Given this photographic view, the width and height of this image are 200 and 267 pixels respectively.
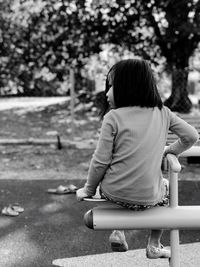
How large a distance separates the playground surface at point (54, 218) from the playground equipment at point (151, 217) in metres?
0.79

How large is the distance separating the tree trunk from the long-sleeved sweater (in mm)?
6165

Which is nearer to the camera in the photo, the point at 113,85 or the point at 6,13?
the point at 113,85

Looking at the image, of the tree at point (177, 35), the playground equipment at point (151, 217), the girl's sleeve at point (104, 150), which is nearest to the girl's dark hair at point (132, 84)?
the girl's sleeve at point (104, 150)

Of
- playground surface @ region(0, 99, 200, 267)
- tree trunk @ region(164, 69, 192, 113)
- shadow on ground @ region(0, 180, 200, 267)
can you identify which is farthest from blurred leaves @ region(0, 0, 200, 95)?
shadow on ground @ region(0, 180, 200, 267)

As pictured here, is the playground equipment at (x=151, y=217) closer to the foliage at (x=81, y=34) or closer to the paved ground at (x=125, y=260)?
the paved ground at (x=125, y=260)

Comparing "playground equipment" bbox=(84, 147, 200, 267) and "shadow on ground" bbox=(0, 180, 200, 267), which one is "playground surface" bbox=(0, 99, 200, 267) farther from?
"playground equipment" bbox=(84, 147, 200, 267)

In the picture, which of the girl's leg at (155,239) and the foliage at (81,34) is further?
the foliage at (81,34)

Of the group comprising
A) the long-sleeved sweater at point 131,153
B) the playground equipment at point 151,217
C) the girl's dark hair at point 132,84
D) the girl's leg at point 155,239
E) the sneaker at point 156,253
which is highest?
the girl's dark hair at point 132,84

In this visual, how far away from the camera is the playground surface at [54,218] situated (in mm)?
3379

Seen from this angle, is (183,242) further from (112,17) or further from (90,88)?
(90,88)

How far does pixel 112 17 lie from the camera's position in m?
9.08

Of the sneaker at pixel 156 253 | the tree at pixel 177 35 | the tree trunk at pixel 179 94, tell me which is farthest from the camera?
the tree trunk at pixel 179 94

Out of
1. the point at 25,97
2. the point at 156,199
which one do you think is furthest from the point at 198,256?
the point at 25,97

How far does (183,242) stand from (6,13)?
7759 mm
